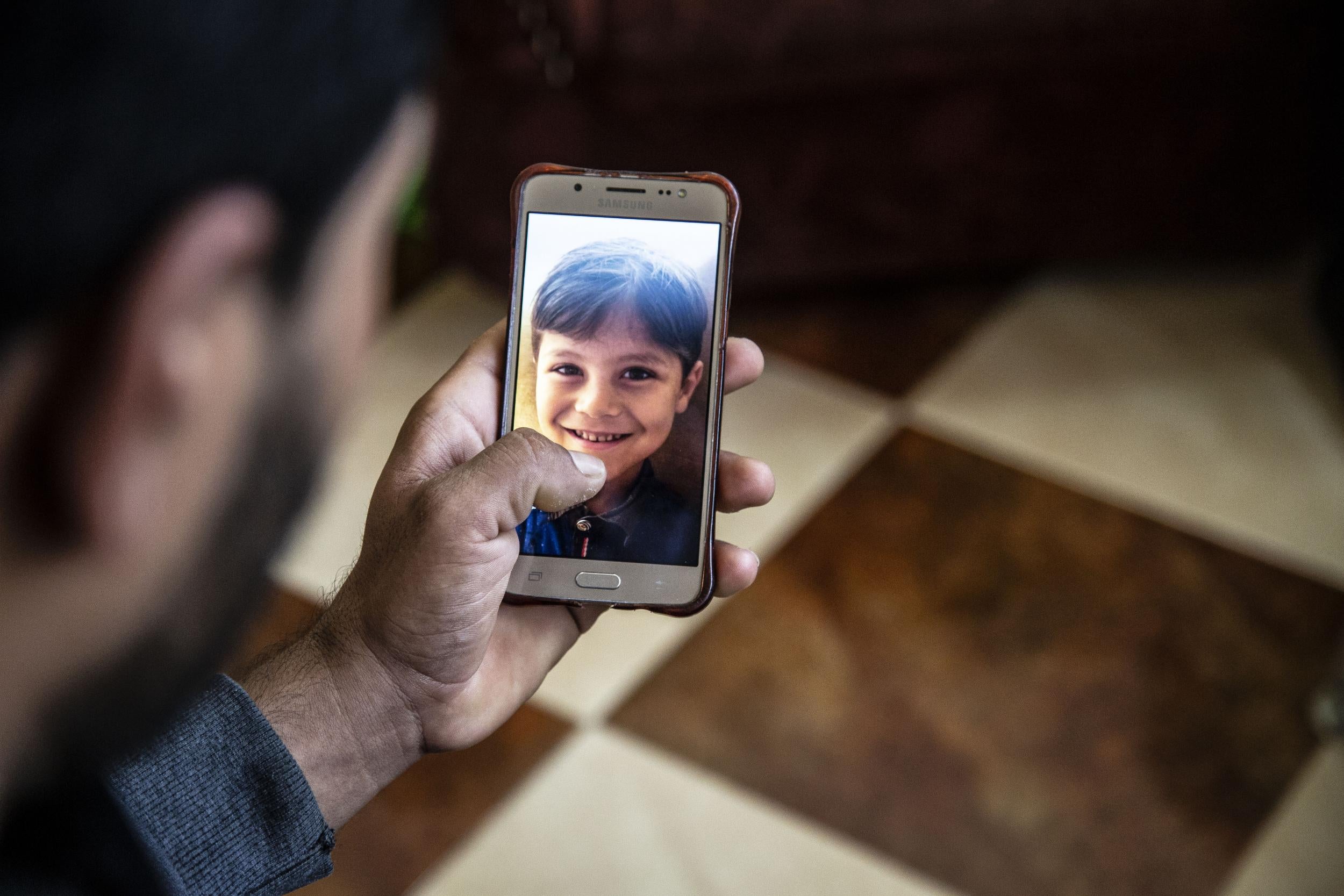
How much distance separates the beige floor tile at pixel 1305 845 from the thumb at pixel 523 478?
2.73 feet

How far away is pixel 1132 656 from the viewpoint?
4.41 ft

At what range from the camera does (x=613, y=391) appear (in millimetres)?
669

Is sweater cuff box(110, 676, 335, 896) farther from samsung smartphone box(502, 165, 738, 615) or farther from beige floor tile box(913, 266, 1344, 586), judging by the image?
beige floor tile box(913, 266, 1344, 586)

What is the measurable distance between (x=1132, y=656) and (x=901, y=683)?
0.25 metres

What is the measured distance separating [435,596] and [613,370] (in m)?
0.15

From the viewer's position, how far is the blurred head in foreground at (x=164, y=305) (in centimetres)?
26

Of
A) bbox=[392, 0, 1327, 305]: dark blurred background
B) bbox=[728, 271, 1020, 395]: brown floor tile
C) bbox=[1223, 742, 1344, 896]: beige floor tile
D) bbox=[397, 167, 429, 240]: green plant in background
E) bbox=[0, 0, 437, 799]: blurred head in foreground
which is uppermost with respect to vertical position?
bbox=[0, 0, 437, 799]: blurred head in foreground

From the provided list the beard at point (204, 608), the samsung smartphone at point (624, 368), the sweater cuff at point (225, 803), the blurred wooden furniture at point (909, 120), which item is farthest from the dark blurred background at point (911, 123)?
the beard at point (204, 608)

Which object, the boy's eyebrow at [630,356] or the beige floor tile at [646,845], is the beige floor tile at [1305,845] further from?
the boy's eyebrow at [630,356]

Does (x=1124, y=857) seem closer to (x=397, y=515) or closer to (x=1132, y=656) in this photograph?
(x=1132, y=656)

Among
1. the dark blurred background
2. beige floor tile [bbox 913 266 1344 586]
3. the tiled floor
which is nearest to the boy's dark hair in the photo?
the tiled floor

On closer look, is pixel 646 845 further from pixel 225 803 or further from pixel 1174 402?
pixel 1174 402

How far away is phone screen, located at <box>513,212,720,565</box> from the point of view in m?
0.67

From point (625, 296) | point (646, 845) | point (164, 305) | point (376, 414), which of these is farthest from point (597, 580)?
point (646, 845)
